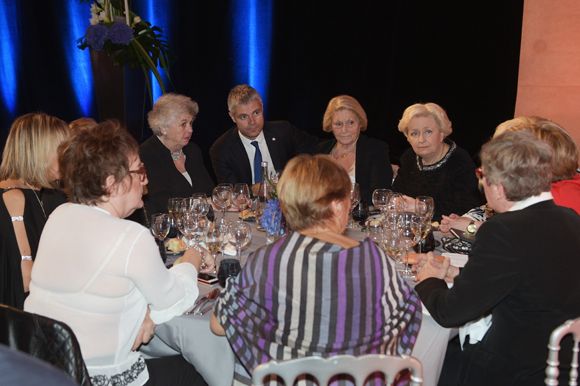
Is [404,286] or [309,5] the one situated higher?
[309,5]

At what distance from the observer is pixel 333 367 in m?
1.11

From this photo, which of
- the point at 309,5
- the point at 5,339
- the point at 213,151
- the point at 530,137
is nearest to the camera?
the point at 5,339

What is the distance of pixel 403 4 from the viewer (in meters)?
5.17

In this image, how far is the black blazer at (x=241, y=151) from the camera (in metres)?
4.19

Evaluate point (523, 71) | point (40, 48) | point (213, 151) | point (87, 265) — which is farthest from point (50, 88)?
point (523, 71)

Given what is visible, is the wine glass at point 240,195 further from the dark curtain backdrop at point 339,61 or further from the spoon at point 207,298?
the dark curtain backdrop at point 339,61

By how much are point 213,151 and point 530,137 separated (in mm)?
3056

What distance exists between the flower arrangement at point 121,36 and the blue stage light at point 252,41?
5.70 ft

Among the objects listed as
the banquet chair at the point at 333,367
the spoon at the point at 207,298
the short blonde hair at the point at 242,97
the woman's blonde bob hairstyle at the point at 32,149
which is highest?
the short blonde hair at the point at 242,97

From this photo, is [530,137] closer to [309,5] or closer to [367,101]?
[367,101]

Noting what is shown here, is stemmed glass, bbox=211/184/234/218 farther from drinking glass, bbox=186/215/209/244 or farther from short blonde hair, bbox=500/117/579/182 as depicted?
short blonde hair, bbox=500/117/579/182

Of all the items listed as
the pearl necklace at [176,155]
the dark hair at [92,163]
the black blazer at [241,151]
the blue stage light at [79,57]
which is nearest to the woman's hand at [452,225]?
the dark hair at [92,163]

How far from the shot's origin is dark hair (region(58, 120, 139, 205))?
1627mm

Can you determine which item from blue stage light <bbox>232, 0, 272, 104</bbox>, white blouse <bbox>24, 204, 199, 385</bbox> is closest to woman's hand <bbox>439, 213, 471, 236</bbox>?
white blouse <bbox>24, 204, 199, 385</bbox>
